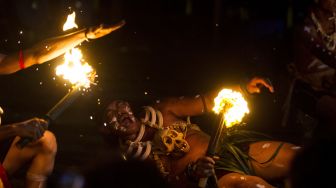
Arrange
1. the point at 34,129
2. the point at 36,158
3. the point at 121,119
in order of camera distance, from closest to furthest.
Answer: the point at 34,129
the point at 36,158
the point at 121,119

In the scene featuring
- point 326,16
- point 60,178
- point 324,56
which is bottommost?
point 60,178

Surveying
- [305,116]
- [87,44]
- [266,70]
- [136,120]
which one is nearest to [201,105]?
[136,120]

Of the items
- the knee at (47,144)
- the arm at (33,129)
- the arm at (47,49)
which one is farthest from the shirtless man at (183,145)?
the arm at (33,129)

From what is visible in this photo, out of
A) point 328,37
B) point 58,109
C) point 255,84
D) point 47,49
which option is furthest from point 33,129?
point 328,37

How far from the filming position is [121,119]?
5828 millimetres

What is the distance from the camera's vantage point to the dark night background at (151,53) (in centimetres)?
793

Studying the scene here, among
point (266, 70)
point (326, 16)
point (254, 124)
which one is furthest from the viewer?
point (266, 70)

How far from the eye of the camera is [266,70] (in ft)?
30.4

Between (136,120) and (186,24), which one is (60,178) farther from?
(186,24)

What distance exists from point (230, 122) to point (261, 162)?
78 cm

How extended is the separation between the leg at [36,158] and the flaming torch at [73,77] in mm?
786

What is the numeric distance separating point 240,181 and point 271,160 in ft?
1.57

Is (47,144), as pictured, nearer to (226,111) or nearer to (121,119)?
(121,119)

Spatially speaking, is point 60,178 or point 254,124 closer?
point 60,178
